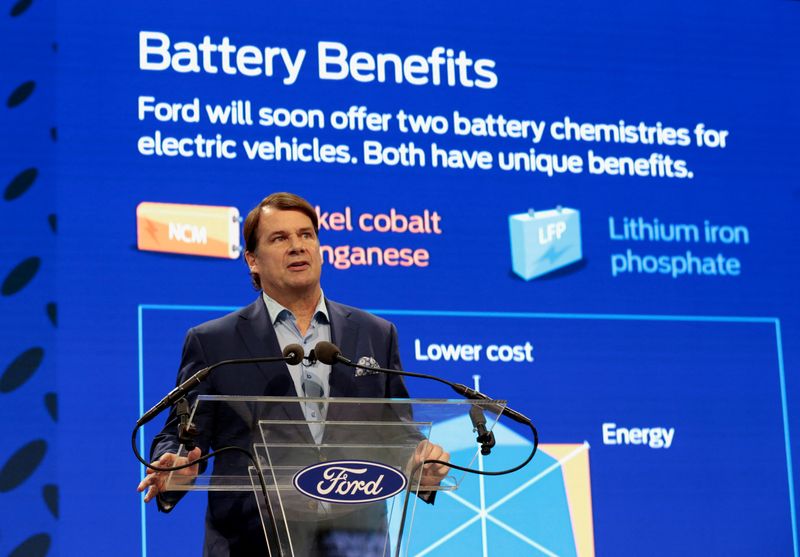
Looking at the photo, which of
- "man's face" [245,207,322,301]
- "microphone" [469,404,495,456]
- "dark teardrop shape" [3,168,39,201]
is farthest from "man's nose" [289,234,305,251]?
"dark teardrop shape" [3,168,39,201]

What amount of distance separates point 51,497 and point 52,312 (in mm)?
558

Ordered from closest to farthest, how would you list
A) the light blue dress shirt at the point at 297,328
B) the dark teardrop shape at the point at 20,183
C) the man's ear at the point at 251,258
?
the light blue dress shirt at the point at 297,328
the man's ear at the point at 251,258
the dark teardrop shape at the point at 20,183

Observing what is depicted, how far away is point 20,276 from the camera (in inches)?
144

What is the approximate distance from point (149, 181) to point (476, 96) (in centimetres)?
119

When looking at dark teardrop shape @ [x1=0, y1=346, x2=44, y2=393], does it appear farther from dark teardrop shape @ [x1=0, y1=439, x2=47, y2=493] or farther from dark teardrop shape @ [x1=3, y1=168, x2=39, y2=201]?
dark teardrop shape @ [x1=3, y1=168, x2=39, y2=201]

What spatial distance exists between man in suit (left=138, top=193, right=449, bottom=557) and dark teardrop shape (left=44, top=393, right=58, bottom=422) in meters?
0.95

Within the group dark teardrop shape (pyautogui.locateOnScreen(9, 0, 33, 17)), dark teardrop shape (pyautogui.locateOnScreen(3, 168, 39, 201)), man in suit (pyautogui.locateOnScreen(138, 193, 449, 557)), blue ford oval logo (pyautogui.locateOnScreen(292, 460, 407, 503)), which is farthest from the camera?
dark teardrop shape (pyautogui.locateOnScreen(9, 0, 33, 17))

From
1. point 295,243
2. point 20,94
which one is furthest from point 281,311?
point 20,94

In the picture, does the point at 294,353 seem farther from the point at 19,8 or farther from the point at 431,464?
the point at 19,8

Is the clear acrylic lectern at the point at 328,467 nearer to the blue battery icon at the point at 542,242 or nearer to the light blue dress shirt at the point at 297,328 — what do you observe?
the light blue dress shirt at the point at 297,328

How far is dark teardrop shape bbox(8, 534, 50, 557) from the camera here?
3.48 m

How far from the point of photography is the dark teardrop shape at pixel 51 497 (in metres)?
3.53

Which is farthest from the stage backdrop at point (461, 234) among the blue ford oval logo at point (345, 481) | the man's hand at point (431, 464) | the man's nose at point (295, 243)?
the blue ford oval logo at point (345, 481)

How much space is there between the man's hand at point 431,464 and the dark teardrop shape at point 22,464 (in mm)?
1750
